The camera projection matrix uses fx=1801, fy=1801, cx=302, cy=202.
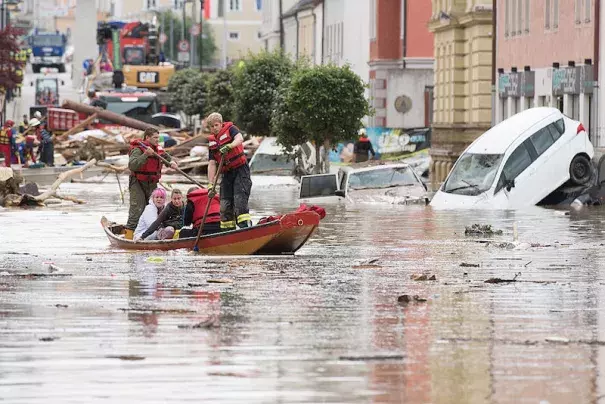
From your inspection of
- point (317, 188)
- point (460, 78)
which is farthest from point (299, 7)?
point (317, 188)

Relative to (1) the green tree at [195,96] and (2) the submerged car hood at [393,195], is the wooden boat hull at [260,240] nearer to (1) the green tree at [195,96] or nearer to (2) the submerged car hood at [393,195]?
(2) the submerged car hood at [393,195]

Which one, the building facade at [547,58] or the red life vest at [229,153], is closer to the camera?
the red life vest at [229,153]

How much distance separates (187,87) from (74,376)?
8074cm

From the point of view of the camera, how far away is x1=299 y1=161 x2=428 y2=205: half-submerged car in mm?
37625

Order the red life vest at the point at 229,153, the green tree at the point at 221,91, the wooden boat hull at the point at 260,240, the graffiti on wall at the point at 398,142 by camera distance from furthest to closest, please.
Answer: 1. the green tree at the point at 221,91
2. the graffiti on wall at the point at 398,142
3. the red life vest at the point at 229,153
4. the wooden boat hull at the point at 260,240

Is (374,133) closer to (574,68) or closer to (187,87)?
(574,68)

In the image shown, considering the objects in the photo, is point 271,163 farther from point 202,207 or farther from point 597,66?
point 202,207

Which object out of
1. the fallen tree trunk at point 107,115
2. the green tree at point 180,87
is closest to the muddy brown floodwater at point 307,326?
the fallen tree trunk at point 107,115

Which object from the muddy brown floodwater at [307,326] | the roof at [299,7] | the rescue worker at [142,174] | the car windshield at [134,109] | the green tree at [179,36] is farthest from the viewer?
the green tree at [179,36]

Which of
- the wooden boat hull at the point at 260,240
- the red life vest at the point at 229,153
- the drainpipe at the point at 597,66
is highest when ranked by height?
the drainpipe at the point at 597,66

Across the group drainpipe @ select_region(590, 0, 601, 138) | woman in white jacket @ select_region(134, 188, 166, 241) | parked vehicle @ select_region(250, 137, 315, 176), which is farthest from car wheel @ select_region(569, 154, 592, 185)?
parked vehicle @ select_region(250, 137, 315, 176)

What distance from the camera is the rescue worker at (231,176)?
68.5 feet

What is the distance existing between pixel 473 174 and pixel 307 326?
23.6 metres

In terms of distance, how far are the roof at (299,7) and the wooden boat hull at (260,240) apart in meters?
71.1
